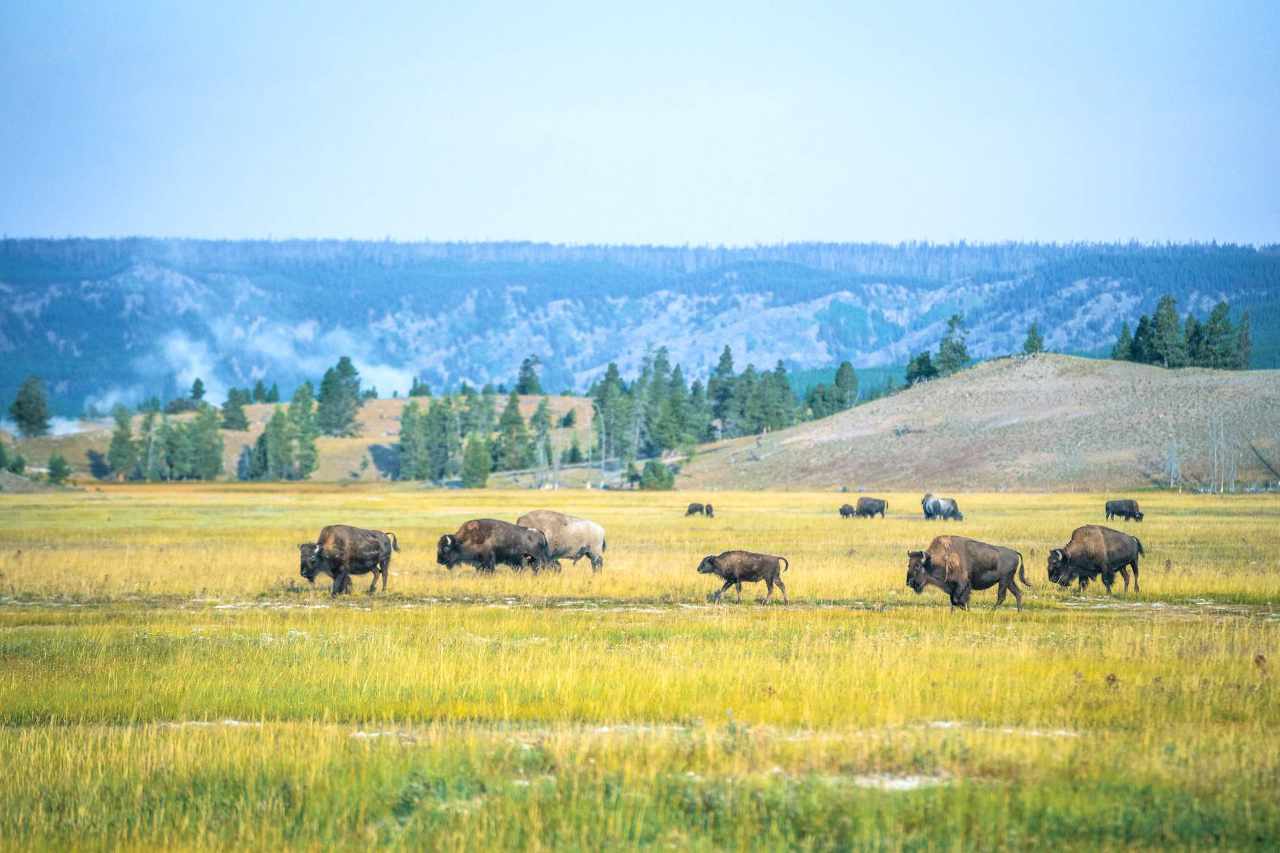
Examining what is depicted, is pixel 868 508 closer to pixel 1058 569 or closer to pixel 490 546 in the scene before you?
pixel 490 546

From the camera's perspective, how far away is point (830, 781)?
38.8ft

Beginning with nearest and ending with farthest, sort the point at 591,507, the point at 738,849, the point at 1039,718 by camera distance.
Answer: the point at 738,849 < the point at 1039,718 < the point at 591,507

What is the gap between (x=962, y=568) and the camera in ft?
83.1

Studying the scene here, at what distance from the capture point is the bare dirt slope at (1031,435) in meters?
122

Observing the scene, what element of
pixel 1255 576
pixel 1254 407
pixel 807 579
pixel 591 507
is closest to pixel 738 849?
pixel 807 579

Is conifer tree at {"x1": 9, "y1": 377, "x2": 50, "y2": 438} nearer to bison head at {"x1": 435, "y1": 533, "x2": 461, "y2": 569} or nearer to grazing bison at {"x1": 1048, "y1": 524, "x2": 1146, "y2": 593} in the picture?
bison head at {"x1": 435, "y1": 533, "x2": 461, "y2": 569}

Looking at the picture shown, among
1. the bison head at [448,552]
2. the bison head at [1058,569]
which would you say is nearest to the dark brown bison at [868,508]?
the bison head at [1058,569]

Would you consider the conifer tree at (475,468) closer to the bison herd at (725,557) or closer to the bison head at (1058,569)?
the bison herd at (725,557)

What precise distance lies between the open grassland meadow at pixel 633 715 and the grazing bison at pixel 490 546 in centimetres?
111

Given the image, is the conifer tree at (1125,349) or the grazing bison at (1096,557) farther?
the conifer tree at (1125,349)

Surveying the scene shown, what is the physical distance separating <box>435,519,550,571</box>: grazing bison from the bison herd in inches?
0.9

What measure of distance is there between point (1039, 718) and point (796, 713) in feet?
8.69

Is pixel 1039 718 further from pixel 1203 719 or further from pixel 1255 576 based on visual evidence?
pixel 1255 576

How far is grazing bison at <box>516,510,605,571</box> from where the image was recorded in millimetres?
34906
